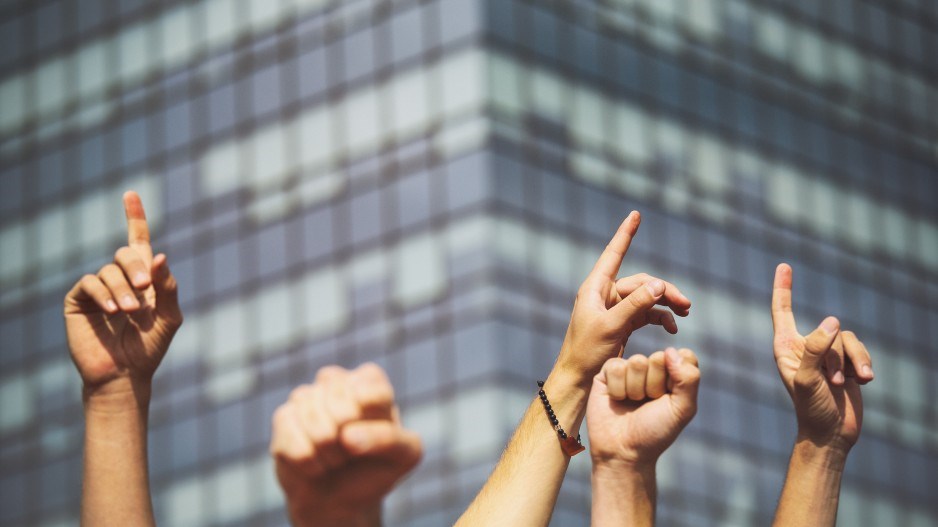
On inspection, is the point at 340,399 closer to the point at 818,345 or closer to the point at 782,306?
the point at 818,345

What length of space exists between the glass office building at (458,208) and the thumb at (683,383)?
4074 centimetres

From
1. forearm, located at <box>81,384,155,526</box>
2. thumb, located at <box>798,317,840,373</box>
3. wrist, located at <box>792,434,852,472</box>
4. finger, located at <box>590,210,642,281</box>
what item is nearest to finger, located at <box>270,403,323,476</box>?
forearm, located at <box>81,384,155,526</box>

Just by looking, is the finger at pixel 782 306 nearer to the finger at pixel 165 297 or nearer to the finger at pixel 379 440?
the finger at pixel 165 297

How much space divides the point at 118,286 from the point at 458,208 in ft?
146

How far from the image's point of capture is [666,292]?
331 inches

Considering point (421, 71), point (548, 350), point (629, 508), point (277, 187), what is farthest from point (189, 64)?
point (629, 508)

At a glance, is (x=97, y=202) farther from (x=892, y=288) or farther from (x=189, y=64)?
(x=892, y=288)

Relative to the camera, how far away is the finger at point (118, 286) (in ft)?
27.1

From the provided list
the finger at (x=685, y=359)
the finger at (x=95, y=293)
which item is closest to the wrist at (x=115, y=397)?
the finger at (x=95, y=293)

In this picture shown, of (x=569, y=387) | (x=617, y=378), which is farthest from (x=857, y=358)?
(x=569, y=387)

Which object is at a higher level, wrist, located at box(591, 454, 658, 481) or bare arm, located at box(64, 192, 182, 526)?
bare arm, located at box(64, 192, 182, 526)

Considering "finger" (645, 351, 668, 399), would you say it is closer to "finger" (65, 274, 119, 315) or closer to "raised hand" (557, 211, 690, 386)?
"raised hand" (557, 211, 690, 386)

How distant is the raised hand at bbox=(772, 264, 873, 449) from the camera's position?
8875 mm

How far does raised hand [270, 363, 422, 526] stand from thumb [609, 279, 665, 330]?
2.56 meters
